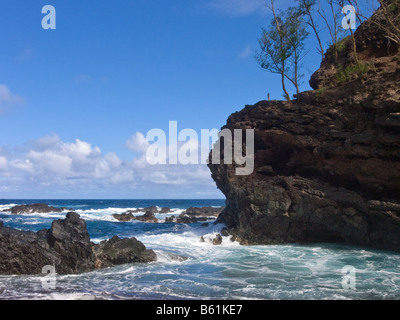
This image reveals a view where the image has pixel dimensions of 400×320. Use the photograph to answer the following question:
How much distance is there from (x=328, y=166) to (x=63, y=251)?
13613 millimetres

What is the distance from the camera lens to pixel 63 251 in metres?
12.9

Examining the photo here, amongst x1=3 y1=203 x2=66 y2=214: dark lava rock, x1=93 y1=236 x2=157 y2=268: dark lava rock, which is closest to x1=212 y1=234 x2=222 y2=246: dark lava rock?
x1=93 y1=236 x2=157 y2=268: dark lava rock

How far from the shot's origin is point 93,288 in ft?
33.5

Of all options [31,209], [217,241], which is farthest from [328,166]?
[31,209]

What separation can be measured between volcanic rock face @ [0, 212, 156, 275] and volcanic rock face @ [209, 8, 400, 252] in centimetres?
751

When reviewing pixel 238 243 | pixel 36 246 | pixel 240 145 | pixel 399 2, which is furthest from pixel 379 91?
pixel 36 246

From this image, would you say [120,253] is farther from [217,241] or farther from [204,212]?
[204,212]

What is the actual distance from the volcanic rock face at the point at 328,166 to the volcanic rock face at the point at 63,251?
751 cm

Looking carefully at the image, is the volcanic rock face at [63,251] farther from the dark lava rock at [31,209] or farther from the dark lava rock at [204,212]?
the dark lava rock at [31,209]

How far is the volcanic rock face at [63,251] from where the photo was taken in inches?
477

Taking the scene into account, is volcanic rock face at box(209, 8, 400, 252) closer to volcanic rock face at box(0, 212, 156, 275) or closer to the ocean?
the ocean

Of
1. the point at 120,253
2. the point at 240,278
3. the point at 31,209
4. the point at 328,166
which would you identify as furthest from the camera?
the point at 31,209
